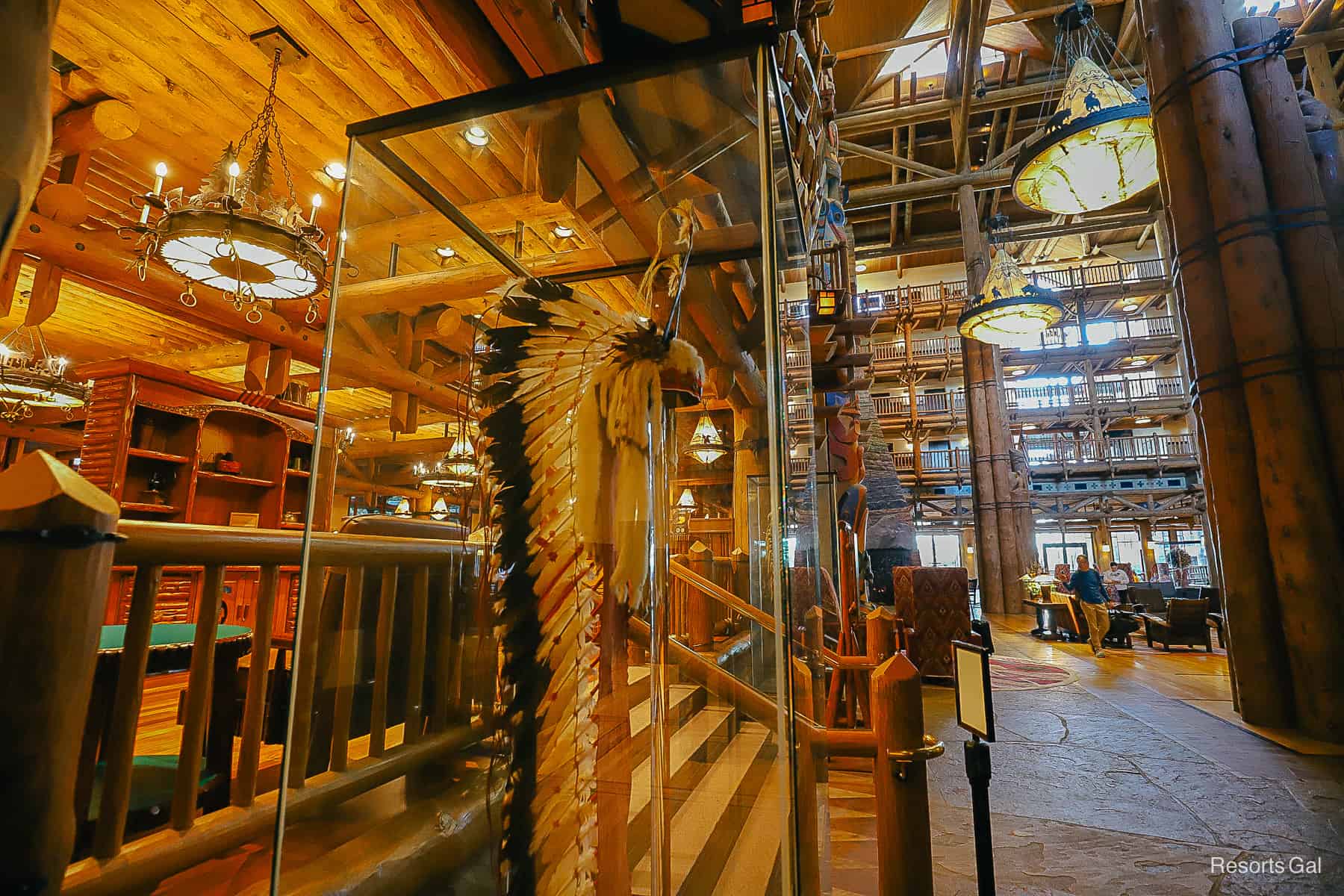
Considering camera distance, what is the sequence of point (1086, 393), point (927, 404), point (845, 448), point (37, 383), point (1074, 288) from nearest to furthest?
point (37, 383) < point (845, 448) < point (1074, 288) < point (1086, 393) < point (927, 404)

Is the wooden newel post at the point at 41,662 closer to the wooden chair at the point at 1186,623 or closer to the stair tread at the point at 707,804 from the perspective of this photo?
the stair tread at the point at 707,804

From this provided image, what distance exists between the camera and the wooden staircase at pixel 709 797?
0.85 metres

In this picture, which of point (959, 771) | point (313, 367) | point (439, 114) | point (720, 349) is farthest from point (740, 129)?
point (313, 367)

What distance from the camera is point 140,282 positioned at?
3.68m

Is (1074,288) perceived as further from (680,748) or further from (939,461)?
(680,748)

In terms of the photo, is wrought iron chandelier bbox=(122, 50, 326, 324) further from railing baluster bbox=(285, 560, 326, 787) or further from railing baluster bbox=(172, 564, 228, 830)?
railing baluster bbox=(285, 560, 326, 787)

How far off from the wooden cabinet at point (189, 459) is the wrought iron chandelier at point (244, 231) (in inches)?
45.7

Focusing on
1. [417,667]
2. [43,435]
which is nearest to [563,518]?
[417,667]

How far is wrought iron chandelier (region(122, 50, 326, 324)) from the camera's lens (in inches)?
105

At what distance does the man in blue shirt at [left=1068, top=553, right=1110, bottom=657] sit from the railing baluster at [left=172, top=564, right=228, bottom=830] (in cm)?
889

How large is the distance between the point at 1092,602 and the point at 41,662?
9856 mm

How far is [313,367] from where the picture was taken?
16.3ft

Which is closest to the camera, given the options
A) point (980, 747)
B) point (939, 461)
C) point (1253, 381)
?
point (980, 747)

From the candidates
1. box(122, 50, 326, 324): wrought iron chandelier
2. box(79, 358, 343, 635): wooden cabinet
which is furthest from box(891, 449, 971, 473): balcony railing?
box(122, 50, 326, 324): wrought iron chandelier
